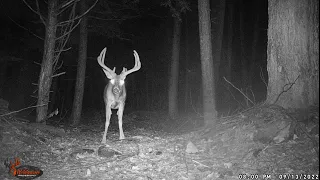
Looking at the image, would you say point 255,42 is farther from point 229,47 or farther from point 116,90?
point 116,90

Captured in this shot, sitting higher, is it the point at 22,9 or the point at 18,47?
the point at 22,9

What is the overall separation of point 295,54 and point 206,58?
3.37 meters

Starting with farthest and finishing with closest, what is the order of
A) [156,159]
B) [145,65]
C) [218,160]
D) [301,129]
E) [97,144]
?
1. [145,65]
2. [97,144]
3. [156,159]
4. [218,160]
5. [301,129]

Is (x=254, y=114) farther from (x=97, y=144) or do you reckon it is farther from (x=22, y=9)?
(x=22, y=9)

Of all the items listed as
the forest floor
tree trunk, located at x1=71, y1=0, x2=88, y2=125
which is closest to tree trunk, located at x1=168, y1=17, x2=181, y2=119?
tree trunk, located at x1=71, y1=0, x2=88, y2=125

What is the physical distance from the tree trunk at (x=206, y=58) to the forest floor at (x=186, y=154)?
1.84 metres

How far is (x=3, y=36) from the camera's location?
1598 cm

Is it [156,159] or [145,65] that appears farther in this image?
[145,65]

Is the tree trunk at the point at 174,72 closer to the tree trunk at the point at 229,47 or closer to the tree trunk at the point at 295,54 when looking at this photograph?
the tree trunk at the point at 229,47

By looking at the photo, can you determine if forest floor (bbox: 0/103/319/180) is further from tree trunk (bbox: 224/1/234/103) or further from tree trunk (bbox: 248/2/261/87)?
tree trunk (bbox: 248/2/261/87)

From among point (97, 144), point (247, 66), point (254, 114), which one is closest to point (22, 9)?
point (97, 144)

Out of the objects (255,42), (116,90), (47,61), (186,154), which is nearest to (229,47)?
(255,42)

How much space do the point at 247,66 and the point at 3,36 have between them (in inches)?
663

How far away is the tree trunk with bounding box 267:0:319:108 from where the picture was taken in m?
5.52
